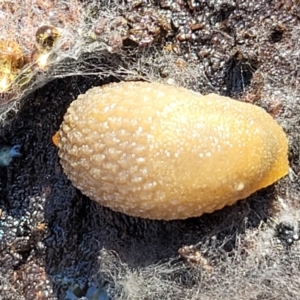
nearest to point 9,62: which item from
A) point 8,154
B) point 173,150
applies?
point 8,154

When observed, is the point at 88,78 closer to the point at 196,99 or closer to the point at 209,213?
the point at 196,99

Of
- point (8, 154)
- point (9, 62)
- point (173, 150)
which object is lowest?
point (8, 154)

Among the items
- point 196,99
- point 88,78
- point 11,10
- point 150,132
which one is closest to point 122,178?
point 150,132

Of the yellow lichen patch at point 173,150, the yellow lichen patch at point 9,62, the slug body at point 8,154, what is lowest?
the slug body at point 8,154

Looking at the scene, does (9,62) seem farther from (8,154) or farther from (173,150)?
(173,150)

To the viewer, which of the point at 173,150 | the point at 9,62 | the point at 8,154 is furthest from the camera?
the point at 8,154

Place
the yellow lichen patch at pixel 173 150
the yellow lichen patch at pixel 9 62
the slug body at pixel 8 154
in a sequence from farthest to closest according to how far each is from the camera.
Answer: the slug body at pixel 8 154 → the yellow lichen patch at pixel 9 62 → the yellow lichen patch at pixel 173 150
